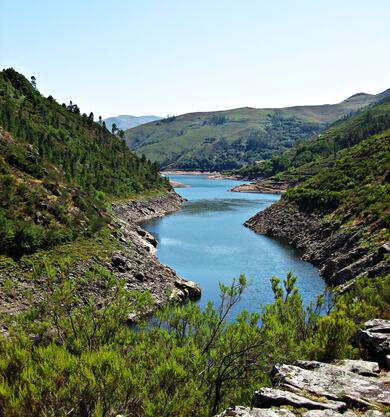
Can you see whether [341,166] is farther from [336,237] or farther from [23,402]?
[23,402]

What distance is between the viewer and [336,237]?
Result: 272 ft

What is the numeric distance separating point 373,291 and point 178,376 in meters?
22.0

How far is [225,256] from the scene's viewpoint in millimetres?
89938

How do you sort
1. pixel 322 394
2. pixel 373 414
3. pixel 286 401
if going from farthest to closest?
pixel 322 394, pixel 286 401, pixel 373 414

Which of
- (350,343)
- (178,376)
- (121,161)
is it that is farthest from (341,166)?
(178,376)

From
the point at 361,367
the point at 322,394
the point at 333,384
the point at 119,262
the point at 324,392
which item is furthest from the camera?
the point at 119,262

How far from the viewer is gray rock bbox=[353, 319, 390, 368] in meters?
22.1

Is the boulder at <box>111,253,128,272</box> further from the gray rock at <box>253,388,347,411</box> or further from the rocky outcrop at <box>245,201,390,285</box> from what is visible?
the gray rock at <box>253,388,347,411</box>

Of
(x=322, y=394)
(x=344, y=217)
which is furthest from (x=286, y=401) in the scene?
(x=344, y=217)

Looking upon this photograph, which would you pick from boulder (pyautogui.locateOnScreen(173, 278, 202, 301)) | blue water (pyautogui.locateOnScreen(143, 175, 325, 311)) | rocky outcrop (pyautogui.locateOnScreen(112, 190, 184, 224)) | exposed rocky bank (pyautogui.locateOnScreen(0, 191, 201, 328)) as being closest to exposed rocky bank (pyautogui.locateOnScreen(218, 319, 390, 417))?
exposed rocky bank (pyautogui.locateOnScreen(0, 191, 201, 328))

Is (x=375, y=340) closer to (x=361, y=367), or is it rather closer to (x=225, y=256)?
(x=361, y=367)

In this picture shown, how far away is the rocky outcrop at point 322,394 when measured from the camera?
16.3 m

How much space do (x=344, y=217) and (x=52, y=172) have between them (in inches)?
2225

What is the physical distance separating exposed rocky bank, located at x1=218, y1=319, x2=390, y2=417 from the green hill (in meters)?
44.2
